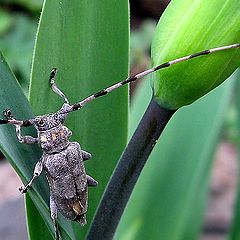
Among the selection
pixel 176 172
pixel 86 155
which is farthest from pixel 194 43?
pixel 176 172

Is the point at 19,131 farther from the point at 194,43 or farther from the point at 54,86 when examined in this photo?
the point at 194,43

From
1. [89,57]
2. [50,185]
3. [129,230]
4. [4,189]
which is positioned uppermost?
[89,57]

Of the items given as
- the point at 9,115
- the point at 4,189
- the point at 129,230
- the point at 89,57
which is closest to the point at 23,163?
the point at 9,115

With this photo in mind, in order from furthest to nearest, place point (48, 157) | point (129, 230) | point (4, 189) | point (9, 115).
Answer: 1. point (4, 189)
2. point (129, 230)
3. point (48, 157)
4. point (9, 115)

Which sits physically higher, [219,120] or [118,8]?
[118,8]

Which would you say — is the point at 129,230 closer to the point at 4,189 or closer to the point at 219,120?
the point at 219,120

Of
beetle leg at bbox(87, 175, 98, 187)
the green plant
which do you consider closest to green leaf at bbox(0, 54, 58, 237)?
the green plant
